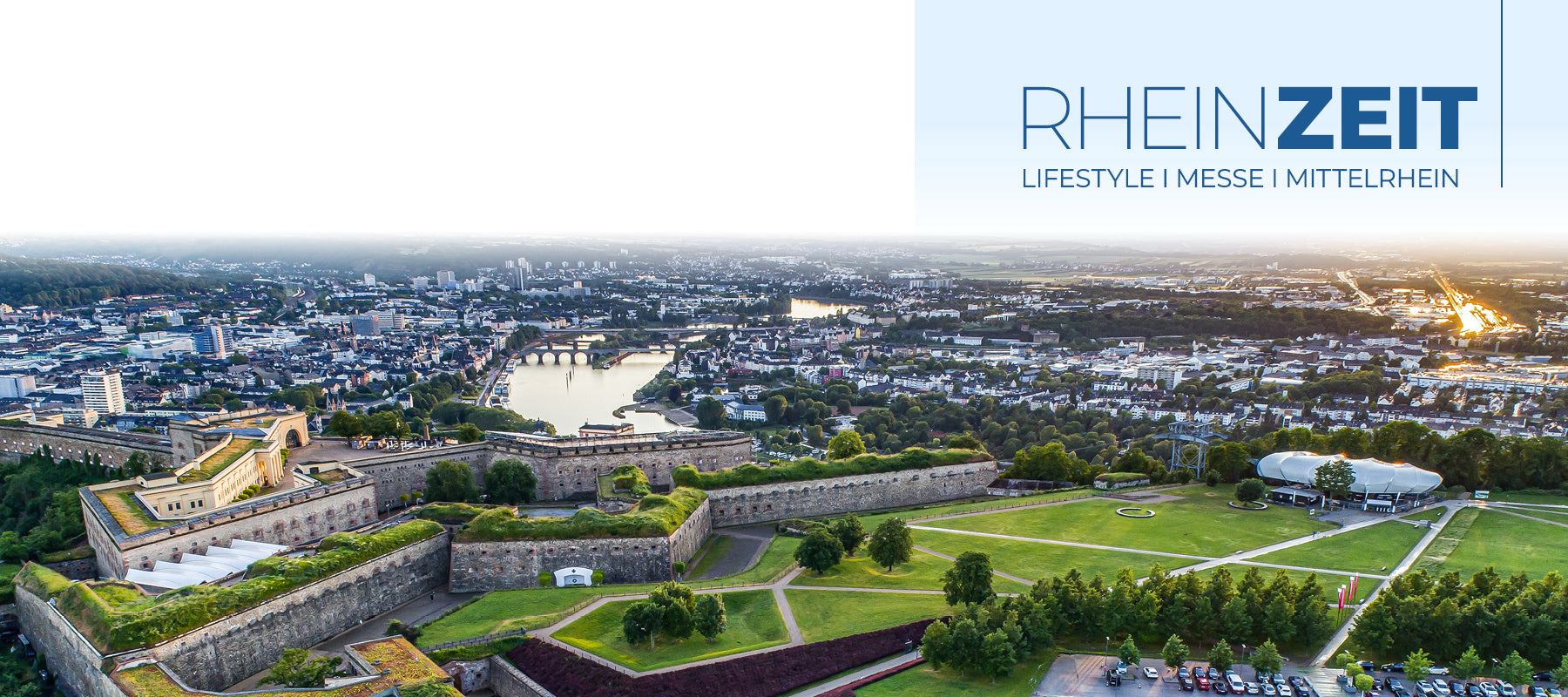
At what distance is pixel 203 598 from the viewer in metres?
20.1

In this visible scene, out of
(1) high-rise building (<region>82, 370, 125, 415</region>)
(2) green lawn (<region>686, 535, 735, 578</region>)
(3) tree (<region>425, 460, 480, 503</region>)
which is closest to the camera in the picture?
(2) green lawn (<region>686, 535, 735, 578</region>)

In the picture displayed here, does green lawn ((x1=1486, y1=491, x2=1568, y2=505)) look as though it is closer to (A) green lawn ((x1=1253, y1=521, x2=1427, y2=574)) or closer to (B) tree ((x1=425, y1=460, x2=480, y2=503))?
(A) green lawn ((x1=1253, y1=521, x2=1427, y2=574))

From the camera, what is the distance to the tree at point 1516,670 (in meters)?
18.3

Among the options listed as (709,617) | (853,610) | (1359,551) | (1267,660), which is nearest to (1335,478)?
(1359,551)

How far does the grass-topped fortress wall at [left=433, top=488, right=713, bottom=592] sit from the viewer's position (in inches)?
1004

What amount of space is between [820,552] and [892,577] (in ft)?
6.48

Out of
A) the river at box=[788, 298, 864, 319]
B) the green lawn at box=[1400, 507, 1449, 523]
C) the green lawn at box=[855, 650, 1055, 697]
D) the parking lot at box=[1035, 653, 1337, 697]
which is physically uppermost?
the river at box=[788, 298, 864, 319]

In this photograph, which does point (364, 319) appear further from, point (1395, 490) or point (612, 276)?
point (1395, 490)

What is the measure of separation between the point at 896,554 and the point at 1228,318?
74224 mm

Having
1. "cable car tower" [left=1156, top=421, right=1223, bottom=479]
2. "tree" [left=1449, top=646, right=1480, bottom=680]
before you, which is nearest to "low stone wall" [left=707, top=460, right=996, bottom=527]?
"cable car tower" [left=1156, top=421, right=1223, bottom=479]

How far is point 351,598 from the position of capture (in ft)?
76.4

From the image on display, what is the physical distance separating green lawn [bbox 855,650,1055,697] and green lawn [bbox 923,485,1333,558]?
9354 mm

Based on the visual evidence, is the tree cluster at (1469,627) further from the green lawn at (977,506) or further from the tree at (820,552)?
the green lawn at (977,506)

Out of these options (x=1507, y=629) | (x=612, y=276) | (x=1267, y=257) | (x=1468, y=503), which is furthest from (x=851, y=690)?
(x=612, y=276)
